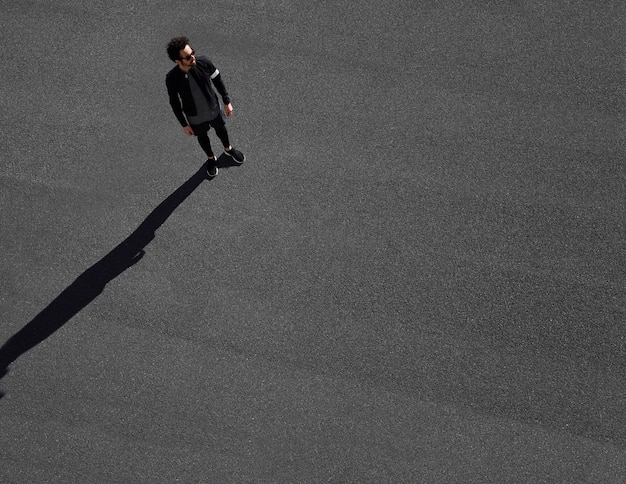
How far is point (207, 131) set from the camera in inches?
281

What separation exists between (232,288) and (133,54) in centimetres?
359

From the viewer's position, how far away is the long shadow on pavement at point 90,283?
698cm

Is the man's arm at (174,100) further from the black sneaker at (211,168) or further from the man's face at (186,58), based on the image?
the black sneaker at (211,168)

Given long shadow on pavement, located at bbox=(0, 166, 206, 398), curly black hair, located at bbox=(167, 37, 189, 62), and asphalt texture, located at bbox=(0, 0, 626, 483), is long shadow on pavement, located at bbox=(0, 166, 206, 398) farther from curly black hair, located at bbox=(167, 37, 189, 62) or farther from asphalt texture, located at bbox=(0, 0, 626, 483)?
curly black hair, located at bbox=(167, 37, 189, 62)

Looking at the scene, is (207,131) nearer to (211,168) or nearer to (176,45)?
(211,168)

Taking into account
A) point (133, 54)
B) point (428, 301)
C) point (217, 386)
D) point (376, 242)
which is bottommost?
point (217, 386)

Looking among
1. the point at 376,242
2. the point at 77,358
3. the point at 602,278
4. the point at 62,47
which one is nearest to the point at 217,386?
the point at 77,358

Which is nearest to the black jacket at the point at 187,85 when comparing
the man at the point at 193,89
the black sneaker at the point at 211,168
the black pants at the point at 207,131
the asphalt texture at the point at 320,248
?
the man at the point at 193,89

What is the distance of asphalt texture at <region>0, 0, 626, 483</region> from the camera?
647cm

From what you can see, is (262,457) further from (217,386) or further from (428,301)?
(428,301)

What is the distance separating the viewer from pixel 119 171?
25.1 feet

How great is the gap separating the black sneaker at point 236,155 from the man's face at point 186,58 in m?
1.55

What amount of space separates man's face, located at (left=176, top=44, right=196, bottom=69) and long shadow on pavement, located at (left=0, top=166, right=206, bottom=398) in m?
1.78

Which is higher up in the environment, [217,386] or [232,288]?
[232,288]
